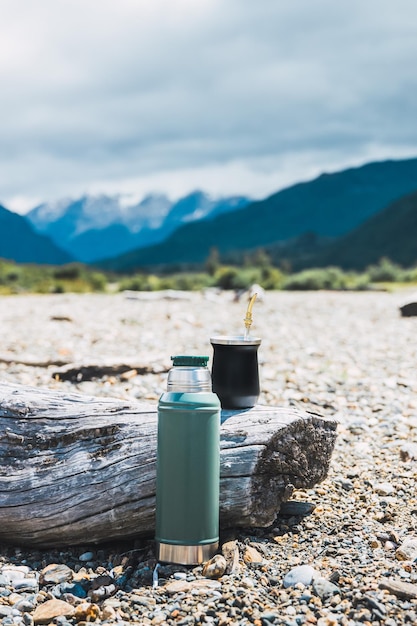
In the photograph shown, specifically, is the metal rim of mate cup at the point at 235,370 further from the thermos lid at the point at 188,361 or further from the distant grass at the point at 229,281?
the distant grass at the point at 229,281

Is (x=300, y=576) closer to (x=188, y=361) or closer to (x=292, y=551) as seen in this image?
(x=292, y=551)

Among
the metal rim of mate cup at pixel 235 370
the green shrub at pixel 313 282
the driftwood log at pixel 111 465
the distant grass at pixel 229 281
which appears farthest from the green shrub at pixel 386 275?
the driftwood log at pixel 111 465

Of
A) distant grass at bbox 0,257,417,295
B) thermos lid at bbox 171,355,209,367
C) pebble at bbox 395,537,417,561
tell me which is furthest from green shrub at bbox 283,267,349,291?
thermos lid at bbox 171,355,209,367

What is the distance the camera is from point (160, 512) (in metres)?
3.92

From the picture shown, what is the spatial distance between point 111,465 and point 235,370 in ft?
3.02

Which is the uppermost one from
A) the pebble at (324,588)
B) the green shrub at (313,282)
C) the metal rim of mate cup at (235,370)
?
the green shrub at (313,282)

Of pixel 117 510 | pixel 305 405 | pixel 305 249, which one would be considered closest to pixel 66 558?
pixel 117 510

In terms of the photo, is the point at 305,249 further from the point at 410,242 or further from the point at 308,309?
the point at 308,309

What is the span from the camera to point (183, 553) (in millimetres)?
3893

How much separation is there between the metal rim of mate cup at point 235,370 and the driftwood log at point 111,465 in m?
0.09

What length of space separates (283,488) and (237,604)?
973 mm

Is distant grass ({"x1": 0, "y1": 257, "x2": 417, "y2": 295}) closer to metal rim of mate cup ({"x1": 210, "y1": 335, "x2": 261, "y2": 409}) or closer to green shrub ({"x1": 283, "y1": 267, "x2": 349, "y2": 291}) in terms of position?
green shrub ({"x1": 283, "y1": 267, "x2": 349, "y2": 291})

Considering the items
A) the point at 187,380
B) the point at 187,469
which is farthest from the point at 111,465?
the point at 187,380

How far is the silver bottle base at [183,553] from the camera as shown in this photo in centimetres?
389
